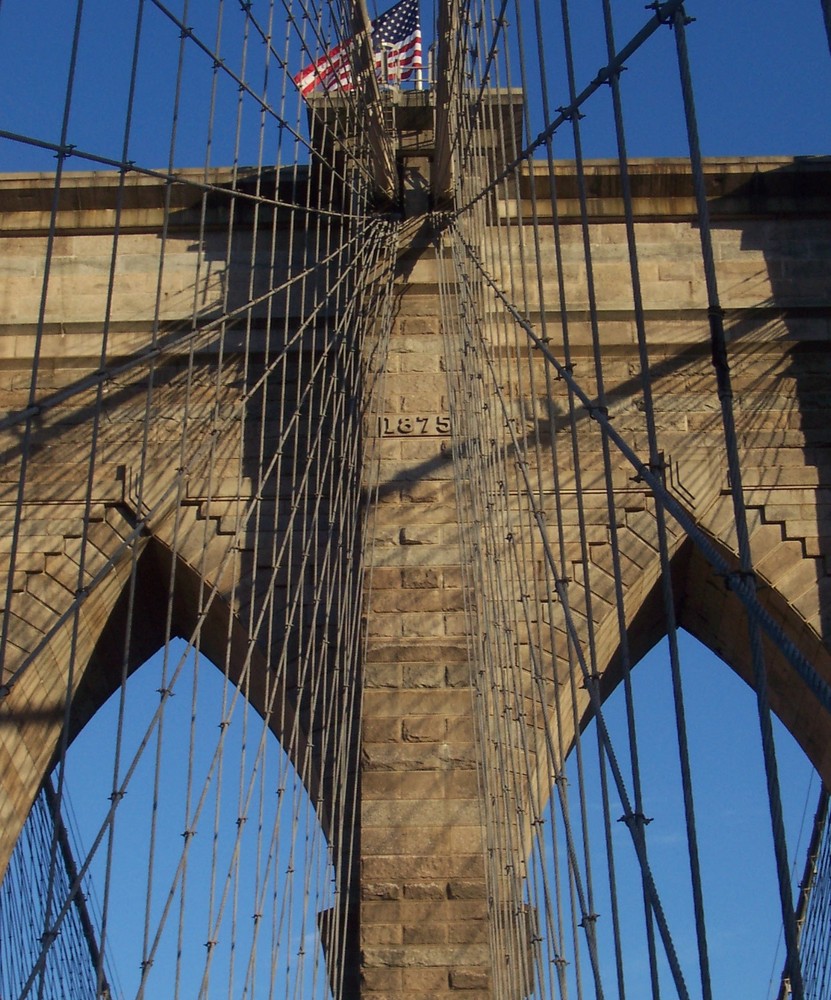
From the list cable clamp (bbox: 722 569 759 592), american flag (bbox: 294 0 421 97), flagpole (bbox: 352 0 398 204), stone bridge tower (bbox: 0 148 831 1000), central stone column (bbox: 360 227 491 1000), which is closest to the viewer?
cable clamp (bbox: 722 569 759 592)

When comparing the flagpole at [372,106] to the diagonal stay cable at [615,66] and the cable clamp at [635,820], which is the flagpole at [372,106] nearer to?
the diagonal stay cable at [615,66]

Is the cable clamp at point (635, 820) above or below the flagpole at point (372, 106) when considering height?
below

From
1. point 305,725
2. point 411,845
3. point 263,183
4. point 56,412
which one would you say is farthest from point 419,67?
point 411,845

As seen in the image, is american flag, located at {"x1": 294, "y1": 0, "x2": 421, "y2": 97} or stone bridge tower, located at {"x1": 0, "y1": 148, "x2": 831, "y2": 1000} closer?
stone bridge tower, located at {"x1": 0, "y1": 148, "x2": 831, "y2": 1000}

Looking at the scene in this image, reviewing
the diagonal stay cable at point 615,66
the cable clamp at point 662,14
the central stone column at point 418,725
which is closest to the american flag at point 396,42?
the central stone column at point 418,725

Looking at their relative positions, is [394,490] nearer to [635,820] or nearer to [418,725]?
[418,725]

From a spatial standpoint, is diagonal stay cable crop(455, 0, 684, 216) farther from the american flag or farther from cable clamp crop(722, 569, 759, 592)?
the american flag

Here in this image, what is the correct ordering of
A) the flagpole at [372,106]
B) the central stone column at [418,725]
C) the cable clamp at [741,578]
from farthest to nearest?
the flagpole at [372,106] → the central stone column at [418,725] → the cable clamp at [741,578]

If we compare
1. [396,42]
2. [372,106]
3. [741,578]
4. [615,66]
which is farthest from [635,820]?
[396,42]

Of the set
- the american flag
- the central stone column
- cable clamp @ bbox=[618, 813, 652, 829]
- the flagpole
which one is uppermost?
the american flag

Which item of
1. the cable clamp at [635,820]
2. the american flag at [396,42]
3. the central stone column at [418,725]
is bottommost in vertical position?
the cable clamp at [635,820]

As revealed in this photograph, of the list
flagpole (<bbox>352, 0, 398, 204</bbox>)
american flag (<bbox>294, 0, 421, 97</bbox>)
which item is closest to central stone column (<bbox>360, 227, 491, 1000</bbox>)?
flagpole (<bbox>352, 0, 398, 204</bbox>)

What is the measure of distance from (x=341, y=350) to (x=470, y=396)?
3.38 ft

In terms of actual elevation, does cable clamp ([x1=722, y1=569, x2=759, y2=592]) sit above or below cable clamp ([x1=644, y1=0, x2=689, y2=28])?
below
